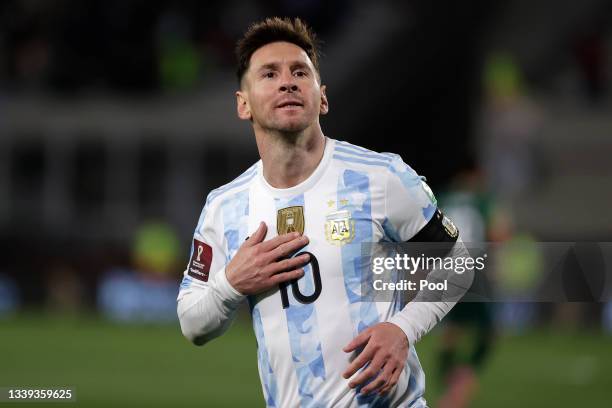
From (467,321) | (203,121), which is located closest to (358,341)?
(467,321)

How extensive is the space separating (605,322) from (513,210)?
3.04 m

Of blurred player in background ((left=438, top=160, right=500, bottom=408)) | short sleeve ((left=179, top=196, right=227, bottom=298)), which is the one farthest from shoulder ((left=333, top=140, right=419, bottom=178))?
blurred player in background ((left=438, top=160, right=500, bottom=408))

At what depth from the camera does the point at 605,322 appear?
18.4 m

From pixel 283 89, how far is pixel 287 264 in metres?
0.65

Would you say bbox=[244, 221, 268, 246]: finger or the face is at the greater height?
the face

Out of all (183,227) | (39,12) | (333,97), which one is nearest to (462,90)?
(333,97)

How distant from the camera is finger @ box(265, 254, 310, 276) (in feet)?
14.3

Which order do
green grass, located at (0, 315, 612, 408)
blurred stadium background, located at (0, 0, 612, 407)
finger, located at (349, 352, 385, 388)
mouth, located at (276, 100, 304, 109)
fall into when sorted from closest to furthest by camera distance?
finger, located at (349, 352, 385, 388) < mouth, located at (276, 100, 304, 109) < green grass, located at (0, 315, 612, 408) < blurred stadium background, located at (0, 0, 612, 407)

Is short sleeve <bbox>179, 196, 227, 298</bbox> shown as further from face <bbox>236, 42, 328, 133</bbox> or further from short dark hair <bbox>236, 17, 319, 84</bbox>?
short dark hair <bbox>236, 17, 319, 84</bbox>

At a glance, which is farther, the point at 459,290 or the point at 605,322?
the point at 605,322

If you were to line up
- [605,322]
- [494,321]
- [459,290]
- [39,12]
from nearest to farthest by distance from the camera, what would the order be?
[459,290], [494,321], [605,322], [39,12]

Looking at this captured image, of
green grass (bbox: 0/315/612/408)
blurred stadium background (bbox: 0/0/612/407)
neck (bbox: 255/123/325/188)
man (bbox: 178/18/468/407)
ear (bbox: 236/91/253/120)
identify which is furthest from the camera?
blurred stadium background (bbox: 0/0/612/407)

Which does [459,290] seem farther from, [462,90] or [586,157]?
[462,90]

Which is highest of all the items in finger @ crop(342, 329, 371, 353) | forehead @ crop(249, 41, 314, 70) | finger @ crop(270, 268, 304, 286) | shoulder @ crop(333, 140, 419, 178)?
forehead @ crop(249, 41, 314, 70)
